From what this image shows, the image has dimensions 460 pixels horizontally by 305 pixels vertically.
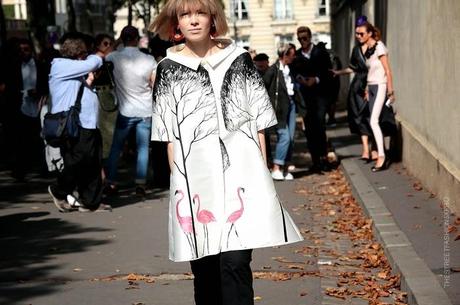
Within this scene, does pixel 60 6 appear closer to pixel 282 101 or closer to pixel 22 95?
pixel 22 95

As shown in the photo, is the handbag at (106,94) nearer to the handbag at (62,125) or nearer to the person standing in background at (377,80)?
the handbag at (62,125)

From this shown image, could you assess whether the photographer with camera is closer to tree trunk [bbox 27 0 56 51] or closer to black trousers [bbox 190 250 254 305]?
black trousers [bbox 190 250 254 305]

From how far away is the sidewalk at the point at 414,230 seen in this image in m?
7.47

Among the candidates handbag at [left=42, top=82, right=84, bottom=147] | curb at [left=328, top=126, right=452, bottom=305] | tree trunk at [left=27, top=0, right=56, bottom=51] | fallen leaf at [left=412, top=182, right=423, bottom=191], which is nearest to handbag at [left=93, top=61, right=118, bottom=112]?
handbag at [left=42, top=82, right=84, bottom=147]

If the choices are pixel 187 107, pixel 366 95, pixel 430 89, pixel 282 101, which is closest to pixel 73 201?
pixel 282 101

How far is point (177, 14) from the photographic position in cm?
589

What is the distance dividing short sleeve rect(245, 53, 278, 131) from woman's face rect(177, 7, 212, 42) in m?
0.25

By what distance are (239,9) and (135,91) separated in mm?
73989

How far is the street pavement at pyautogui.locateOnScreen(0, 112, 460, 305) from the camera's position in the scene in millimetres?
8078

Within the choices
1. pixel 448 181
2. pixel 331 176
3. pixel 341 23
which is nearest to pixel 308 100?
pixel 331 176

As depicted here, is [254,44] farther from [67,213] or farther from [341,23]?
[67,213]

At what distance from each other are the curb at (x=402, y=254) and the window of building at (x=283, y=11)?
250 feet

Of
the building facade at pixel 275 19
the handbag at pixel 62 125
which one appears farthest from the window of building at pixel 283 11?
the handbag at pixel 62 125

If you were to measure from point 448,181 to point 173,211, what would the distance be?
208 inches
